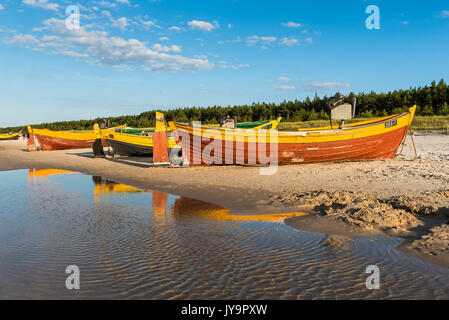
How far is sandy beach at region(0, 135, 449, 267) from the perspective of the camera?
5203 mm

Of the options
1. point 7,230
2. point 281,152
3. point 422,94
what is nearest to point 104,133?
point 281,152

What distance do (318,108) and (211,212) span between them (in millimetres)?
47371

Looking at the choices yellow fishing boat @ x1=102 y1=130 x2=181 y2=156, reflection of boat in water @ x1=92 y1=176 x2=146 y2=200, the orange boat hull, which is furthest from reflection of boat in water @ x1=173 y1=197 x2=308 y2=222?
yellow fishing boat @ x1=102 y1=130 x2=181 y2=156

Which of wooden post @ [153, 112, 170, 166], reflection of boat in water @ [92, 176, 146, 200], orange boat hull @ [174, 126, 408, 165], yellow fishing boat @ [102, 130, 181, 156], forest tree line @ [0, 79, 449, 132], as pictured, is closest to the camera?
reflection of boat in water @ [92, 176, 146, 200]

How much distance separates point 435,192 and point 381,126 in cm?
668

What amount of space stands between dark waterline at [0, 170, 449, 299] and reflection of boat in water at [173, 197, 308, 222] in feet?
0.13

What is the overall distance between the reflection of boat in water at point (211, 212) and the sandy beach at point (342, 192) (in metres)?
0.27

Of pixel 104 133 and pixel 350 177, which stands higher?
pixel 104 133

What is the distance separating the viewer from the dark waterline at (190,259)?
3.40 metres

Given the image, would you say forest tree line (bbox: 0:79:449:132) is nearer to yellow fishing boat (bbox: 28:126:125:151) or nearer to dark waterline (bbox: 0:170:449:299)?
yellow fishing boat (bbox: 28:126:125:151)

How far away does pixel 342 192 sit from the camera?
7645 millimetres

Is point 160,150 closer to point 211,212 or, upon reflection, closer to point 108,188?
point 108,188
